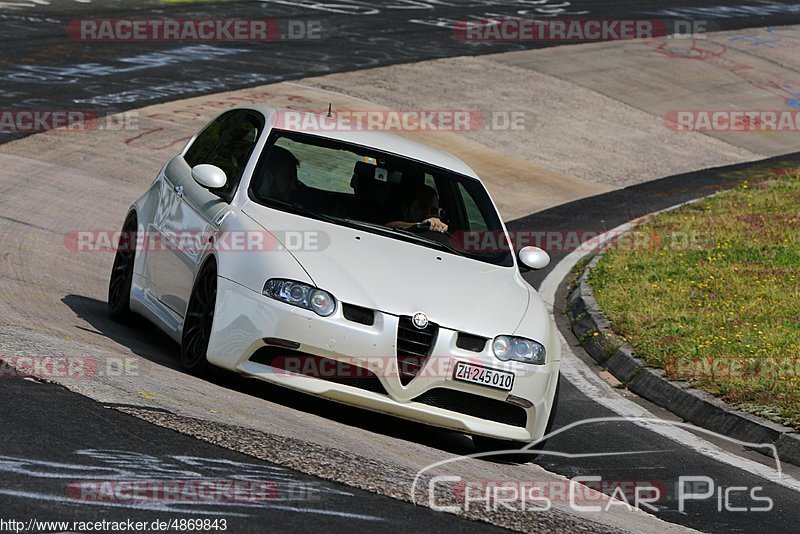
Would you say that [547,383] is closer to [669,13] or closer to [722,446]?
[722,446]

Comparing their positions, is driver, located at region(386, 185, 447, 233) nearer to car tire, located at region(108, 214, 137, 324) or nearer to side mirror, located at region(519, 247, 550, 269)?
side mirror, located at region(519, 247, 550, 269)

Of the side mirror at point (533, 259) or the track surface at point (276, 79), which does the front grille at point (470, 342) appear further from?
the side mirror at point (533, 259)

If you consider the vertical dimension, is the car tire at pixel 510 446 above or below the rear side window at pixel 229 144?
below

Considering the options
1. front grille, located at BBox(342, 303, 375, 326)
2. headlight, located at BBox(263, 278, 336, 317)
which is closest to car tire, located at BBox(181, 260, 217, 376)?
headlight, located at BBox(263, 278, 336, 317)

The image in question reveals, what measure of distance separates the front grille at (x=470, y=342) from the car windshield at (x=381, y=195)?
1093 millimetres

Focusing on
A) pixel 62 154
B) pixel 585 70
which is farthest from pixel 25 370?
pixel 585 70

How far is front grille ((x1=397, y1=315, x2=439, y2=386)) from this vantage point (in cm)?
712

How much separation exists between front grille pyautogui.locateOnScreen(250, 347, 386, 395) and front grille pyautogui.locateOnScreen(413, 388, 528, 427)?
27 cm

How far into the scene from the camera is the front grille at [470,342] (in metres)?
7.25

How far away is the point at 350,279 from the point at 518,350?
1.02 m

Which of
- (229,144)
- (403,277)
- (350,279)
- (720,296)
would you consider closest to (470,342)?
(403,277)

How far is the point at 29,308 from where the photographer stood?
8922 mm

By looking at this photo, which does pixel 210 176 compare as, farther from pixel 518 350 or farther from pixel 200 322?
pixel 518 350

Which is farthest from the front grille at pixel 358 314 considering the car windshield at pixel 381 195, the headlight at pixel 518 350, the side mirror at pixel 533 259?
the side mirror at pixel 533 259
